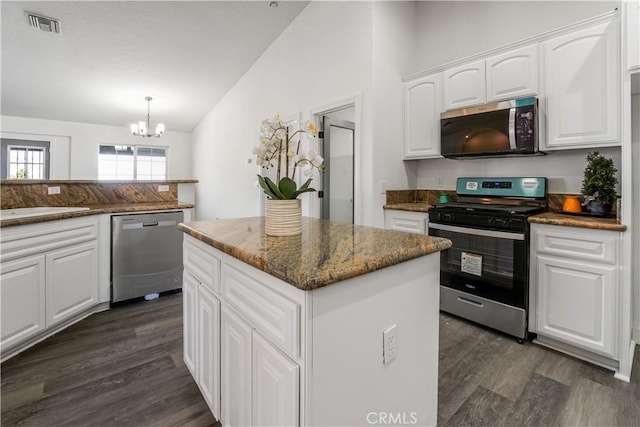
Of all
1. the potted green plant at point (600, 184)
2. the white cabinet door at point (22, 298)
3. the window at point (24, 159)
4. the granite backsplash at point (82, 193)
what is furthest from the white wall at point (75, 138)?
the potted green plant at point (600, 184)

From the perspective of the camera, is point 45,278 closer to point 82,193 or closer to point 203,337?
point 82,193

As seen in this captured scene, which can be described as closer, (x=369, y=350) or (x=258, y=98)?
(x=369, y=350)

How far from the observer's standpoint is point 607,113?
201 cm

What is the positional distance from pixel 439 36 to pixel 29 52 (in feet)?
16.8

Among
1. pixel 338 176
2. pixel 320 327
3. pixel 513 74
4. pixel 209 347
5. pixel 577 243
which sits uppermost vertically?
pixel 513 74

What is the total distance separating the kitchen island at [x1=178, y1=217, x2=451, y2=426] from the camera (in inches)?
33.4

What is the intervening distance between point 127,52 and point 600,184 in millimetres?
5471

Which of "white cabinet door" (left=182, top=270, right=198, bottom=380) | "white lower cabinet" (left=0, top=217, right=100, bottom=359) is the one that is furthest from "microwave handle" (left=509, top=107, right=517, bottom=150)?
"white lower cabinet" (left=0, top=217, right=100, bottom=359)

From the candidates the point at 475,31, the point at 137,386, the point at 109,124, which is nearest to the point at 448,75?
the point at 475,31

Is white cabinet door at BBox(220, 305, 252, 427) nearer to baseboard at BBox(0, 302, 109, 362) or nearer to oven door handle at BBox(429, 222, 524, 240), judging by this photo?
baseboard at BBox(0, 302, 109, 362)

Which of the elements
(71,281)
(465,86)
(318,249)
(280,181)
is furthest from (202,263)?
(465,86)

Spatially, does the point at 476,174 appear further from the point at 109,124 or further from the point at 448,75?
the point at 109,124

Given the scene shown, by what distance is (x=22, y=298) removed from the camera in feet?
6.74

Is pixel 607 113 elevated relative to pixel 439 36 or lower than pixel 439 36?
lower
